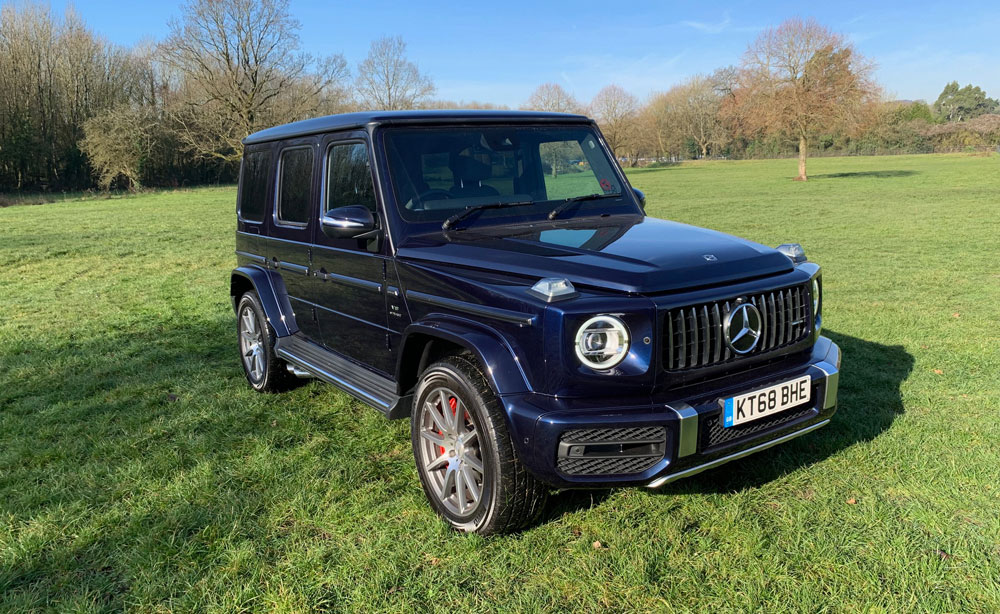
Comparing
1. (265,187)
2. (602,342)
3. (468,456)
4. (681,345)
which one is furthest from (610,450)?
(265,187)

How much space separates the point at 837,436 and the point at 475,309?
266cm

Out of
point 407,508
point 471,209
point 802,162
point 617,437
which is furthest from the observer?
point 802,162

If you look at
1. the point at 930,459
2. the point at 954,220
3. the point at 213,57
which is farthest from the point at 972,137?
the point at 930,459

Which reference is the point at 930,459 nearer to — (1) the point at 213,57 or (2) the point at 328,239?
(2) the point at 328,239

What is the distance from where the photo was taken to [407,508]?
357 centimetres

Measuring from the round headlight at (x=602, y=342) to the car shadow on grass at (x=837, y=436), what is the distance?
3.53 feet

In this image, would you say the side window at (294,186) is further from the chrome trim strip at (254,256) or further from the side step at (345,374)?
the side step at (345,374)

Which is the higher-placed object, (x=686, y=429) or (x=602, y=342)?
(x=602, y=342)

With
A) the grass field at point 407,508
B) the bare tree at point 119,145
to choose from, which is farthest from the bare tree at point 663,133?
the grass field at point 407,508

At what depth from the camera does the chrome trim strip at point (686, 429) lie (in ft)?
9.01

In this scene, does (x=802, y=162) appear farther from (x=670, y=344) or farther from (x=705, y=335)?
(x=670, y=344)

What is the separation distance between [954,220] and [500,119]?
1686 centimetres

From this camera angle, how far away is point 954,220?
16688 millimetres

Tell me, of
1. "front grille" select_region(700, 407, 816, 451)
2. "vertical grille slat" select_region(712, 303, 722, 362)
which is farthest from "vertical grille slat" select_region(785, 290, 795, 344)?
"vertical grille slat" select_region(712, 303, 722, 362)
